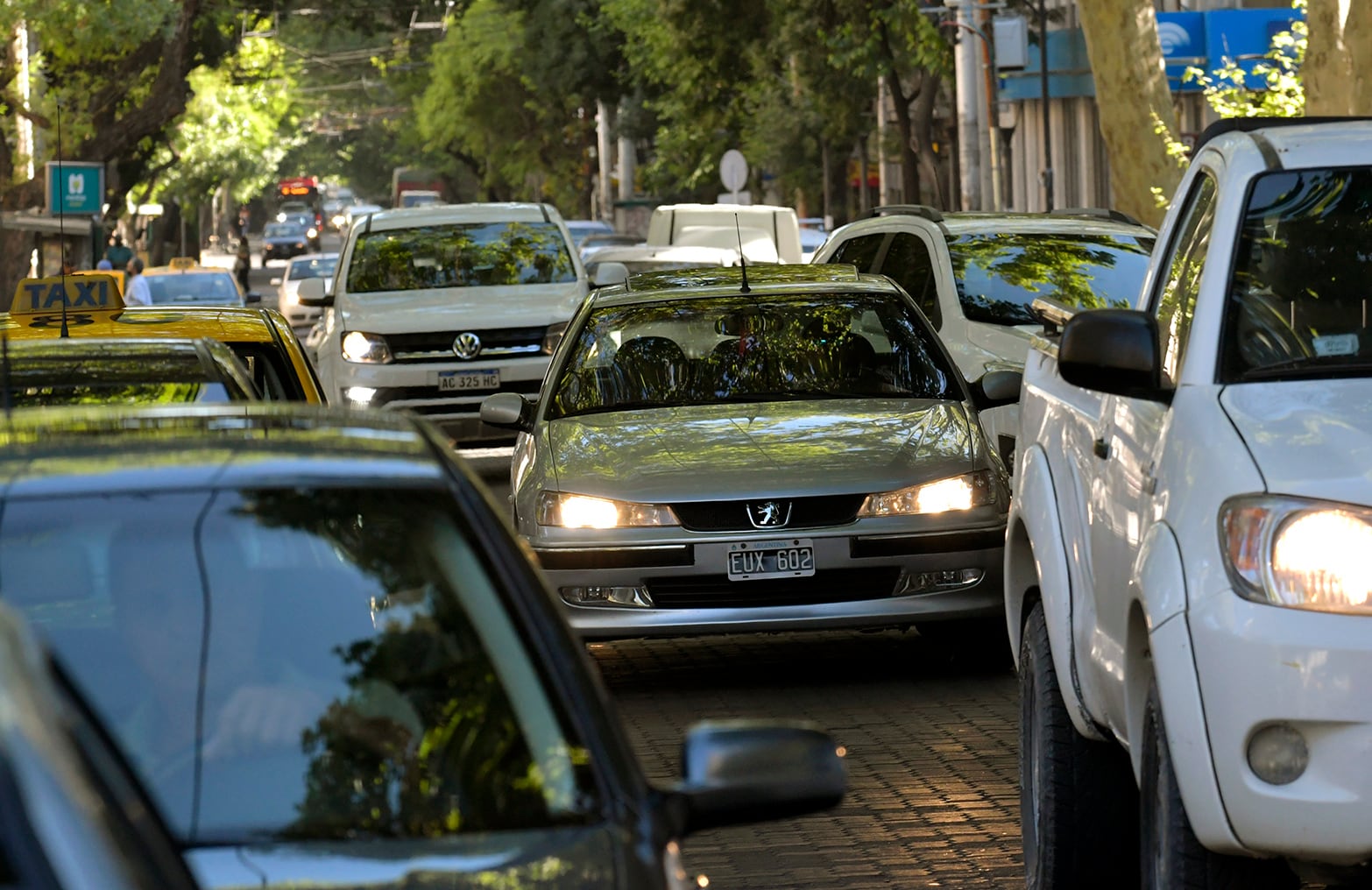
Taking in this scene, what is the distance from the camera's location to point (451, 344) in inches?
715

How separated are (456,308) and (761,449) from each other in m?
9.16

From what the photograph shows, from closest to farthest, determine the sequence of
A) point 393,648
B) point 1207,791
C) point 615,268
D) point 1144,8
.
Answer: point 393,648 → point 1207,791 → point 615,268 → point 1144,8

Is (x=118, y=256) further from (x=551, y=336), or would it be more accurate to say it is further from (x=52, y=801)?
(x=52, y=801)

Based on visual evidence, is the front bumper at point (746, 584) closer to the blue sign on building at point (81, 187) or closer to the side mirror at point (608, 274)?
the side mirror at point (608, 274)

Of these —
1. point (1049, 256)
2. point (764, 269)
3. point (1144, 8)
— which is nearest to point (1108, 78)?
point (1144, 8)

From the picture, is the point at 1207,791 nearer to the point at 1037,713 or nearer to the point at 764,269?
the point at 1037,713

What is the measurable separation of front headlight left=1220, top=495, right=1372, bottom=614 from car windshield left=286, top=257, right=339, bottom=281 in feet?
146

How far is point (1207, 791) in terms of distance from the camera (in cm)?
429

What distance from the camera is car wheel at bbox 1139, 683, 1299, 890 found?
→ 4.45 metres

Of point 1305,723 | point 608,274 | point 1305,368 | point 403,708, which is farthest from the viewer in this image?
point 608,274

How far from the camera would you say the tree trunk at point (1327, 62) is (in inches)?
637

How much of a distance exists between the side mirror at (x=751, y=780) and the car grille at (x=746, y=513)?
5.69 meters

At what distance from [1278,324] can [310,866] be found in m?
2.72

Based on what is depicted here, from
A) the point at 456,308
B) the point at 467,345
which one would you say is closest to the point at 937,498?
the point at 467,345
